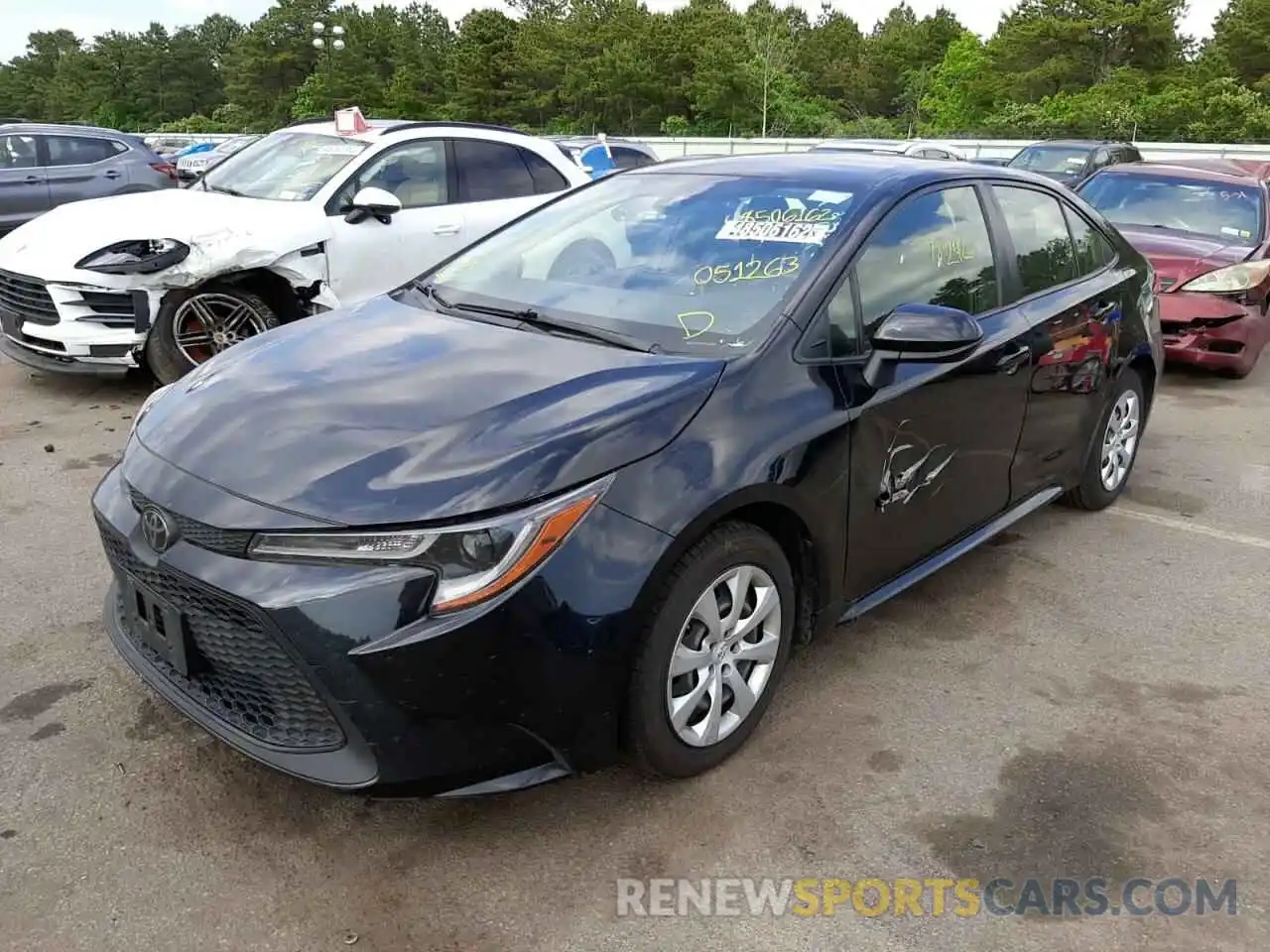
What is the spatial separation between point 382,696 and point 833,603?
56.2 inches

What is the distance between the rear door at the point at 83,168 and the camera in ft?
36.8

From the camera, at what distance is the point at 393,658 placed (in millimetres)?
2141

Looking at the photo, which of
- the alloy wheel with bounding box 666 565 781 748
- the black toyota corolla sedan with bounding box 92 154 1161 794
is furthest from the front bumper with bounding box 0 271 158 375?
the alloy wheel with bounding box 666 565 781 748

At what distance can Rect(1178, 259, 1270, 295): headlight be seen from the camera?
7207 millimetres

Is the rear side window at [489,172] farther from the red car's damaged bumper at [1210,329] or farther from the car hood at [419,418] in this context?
the red car's damaged bumper at [1210,329]

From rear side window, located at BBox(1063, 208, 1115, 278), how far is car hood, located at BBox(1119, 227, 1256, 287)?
9.92ft

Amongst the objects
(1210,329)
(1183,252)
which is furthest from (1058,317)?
(1183,252)

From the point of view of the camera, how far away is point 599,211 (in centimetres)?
370

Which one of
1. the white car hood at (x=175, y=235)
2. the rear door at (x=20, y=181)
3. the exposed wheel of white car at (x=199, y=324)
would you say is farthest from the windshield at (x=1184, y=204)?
the rear door at (x=20, y=181)

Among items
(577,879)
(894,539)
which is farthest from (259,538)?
(894,539)

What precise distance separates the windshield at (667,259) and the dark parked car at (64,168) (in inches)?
376

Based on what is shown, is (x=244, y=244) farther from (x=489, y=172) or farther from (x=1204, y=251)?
(x=1204, y=251)

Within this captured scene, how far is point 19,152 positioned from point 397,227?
7290mm

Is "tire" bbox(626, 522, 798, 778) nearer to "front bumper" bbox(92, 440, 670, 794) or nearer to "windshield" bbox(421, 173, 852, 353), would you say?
"front bumper" bbox(92, 440, 670, 794)
